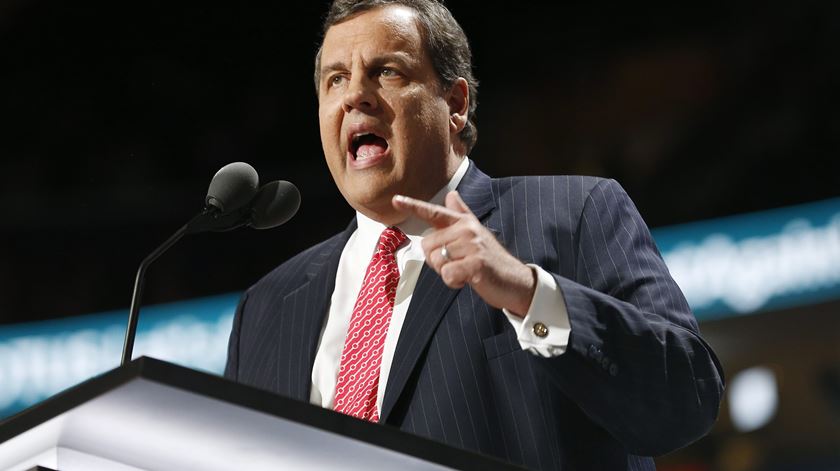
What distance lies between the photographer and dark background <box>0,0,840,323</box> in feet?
15.3

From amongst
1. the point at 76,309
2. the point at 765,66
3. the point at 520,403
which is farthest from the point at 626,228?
the point at 76,309

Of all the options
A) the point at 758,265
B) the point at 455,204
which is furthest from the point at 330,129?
the point at 758,265

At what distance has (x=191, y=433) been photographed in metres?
1.07

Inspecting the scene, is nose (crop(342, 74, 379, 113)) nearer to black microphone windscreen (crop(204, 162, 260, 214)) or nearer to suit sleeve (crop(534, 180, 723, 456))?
black microphone windscreen (crop(204, 162, 260, 214))

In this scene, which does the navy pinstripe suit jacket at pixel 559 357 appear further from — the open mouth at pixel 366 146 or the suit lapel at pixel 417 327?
the open mouth at pixel 366 146

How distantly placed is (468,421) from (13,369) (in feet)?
12.4

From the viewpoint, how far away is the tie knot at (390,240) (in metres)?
1.99

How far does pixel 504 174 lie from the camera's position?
5133 mm

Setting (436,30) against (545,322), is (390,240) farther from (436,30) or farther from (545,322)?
(545,322)

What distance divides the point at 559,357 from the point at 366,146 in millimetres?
747

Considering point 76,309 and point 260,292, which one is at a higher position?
point 260,292

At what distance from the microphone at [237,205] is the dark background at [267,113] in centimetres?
296

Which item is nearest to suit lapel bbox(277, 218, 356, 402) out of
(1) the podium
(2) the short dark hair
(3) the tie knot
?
(3) the tie knot

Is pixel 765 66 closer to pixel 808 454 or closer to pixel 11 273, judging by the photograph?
pixel 808 454
